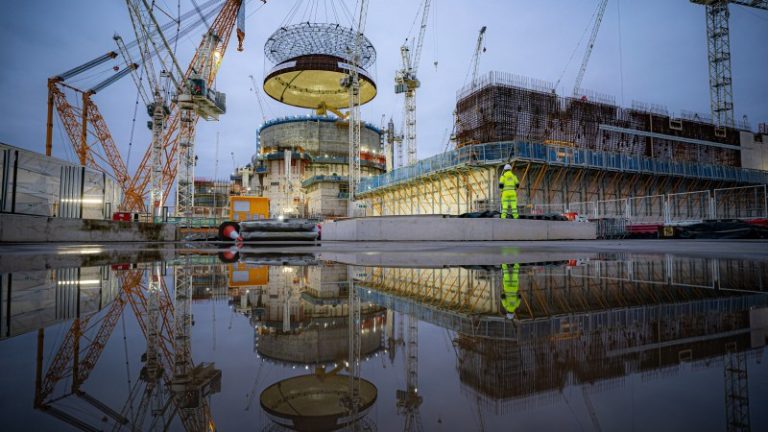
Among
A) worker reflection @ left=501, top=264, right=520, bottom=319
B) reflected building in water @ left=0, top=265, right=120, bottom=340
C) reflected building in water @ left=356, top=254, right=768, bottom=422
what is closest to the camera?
reflected building in water @ left=356, top=254, right=768, bottom=422

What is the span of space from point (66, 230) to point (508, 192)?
45.0ft

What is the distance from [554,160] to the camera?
A: 2411 centimetres

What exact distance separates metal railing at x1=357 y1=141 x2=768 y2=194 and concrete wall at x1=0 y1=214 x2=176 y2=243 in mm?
18442

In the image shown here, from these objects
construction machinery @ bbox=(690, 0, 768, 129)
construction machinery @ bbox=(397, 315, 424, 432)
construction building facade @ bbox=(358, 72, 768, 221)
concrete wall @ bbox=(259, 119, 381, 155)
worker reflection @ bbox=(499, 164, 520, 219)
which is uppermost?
construction machinery @ bbox=(690, 0, 768, 129)

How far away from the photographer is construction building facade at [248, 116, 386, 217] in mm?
43750

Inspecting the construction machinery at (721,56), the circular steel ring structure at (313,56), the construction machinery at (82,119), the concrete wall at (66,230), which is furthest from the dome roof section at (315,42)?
the construction machinery at (721,56)

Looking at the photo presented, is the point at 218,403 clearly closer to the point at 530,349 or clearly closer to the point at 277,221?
the point at 530,349

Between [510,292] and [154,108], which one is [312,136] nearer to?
[154,108]

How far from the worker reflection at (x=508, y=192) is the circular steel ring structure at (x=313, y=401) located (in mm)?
12944

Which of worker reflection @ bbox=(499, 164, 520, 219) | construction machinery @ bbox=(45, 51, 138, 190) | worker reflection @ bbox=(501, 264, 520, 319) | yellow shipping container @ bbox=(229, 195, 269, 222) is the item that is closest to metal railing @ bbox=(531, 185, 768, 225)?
worker reflection @ bbox=(499, 164, 520, 219)

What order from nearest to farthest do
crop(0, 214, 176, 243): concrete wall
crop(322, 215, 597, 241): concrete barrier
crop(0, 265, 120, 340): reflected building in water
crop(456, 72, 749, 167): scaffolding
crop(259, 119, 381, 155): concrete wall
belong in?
crop(0, 265, 120, 340): reflected building in water, crop(0, 214, 176, 243): concrete wall, crop(322, 215, 597, 241): concrete barrier, crop(456, 72, 749, 167): scaffolding, crop(259, 119, 381, 155): concrete wall

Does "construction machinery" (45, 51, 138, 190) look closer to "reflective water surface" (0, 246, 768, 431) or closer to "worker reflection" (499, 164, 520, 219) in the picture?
"worker reflection" (499, 164, 520, 219)

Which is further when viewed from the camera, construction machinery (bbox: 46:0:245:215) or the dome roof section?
the dome roof section

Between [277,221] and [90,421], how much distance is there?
10.0 metres
